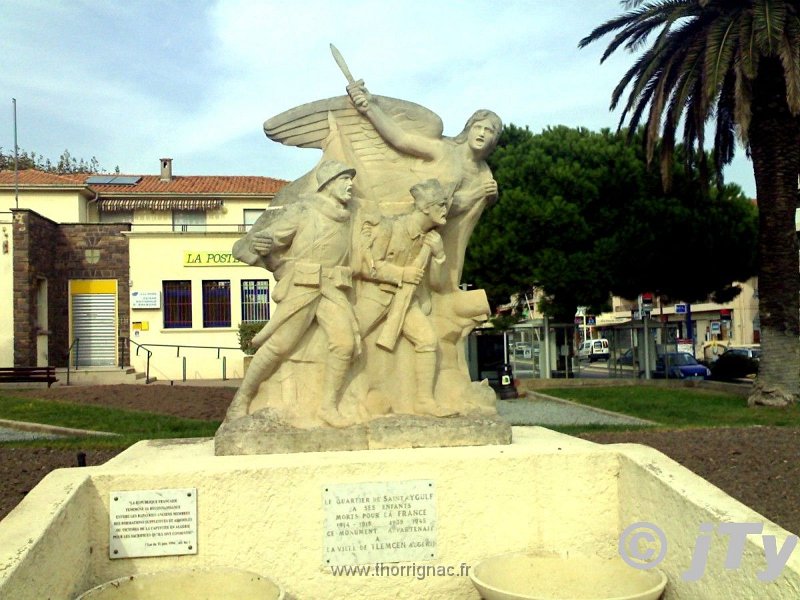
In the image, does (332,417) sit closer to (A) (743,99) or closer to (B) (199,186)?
(A) (743,99)

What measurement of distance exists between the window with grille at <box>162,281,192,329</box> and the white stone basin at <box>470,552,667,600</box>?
21612 millimetres

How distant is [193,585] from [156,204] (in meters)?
29.2

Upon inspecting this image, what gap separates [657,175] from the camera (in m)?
21.0

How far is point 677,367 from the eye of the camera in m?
24.2

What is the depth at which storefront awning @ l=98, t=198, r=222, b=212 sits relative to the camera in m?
31.3

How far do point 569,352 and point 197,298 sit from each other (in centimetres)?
1151

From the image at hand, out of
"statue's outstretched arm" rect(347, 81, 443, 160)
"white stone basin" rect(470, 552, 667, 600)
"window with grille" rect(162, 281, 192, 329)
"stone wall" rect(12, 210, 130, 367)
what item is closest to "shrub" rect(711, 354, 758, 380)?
"window with grille" rect(162, 281, 192, 329)

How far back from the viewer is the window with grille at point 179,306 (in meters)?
24.9

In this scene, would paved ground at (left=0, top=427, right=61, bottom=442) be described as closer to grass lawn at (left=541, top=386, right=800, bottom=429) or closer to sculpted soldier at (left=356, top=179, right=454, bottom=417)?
sculpted soldier at (left=356, top=179, right=454, bottom=417)

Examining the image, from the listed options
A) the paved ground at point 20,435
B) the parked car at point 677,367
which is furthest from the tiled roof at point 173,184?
the paved ground at point 20,435

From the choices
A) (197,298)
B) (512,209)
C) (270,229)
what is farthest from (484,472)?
(197,298)

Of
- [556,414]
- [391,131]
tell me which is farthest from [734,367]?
[391,131]

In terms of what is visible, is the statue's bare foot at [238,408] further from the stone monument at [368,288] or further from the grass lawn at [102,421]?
the grass lawn at [102,421]

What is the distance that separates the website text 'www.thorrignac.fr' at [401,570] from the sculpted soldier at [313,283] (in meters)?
0.95
